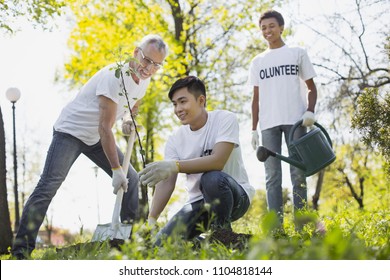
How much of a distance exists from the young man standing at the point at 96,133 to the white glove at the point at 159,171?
0.79 meters

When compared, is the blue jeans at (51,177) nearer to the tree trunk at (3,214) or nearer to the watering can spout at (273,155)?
the watering can spout at (273,155)

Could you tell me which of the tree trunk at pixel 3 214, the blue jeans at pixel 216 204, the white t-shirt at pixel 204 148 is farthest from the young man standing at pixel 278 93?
the tree trunk at pixel 3 214

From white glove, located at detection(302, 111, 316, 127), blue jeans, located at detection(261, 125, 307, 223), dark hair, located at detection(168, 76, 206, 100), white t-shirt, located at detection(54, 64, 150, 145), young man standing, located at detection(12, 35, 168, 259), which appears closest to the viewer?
dark hair, located at detection(168, 76, 206, 100)

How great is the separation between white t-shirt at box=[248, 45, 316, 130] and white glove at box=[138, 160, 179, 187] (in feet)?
4.80

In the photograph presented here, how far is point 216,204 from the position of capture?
2.88 m

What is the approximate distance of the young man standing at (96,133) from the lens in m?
3.49

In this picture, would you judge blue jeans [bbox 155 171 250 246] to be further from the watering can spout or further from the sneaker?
the watering can spout

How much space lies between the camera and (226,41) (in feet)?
35.8

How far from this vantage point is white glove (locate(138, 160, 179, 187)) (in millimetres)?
2830

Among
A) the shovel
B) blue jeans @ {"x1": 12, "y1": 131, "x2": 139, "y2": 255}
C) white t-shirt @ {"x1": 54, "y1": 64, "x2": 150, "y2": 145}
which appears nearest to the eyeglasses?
white t-shirt @ {"x1": 54, "y1": 64, "x2": 150, "y2": 145}

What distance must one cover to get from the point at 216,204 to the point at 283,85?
1600 millimetres

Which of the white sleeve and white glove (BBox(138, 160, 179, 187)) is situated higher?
the white sleeve
